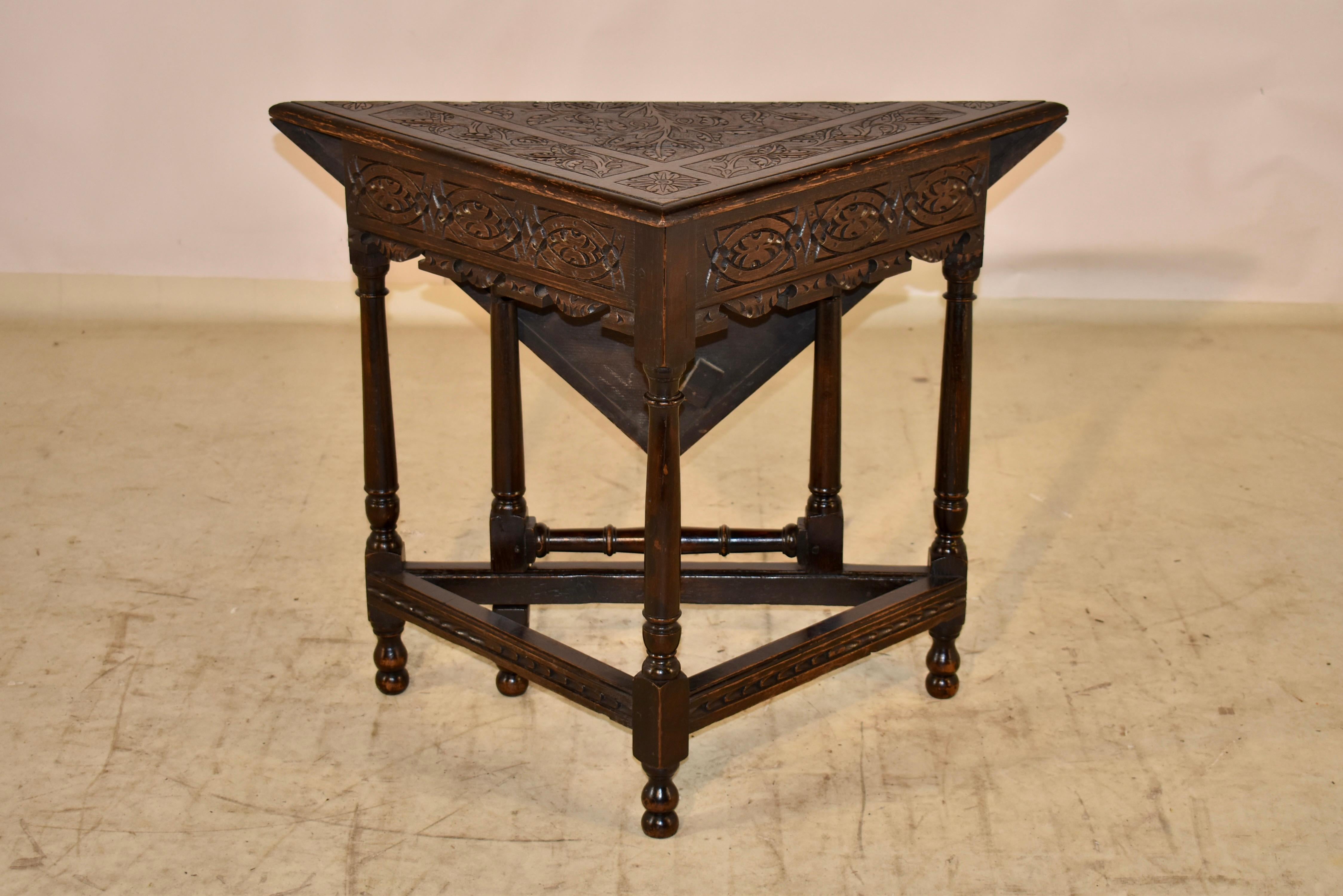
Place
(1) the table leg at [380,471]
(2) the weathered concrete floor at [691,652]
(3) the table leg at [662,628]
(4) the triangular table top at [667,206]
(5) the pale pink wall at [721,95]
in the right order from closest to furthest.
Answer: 1. (4) the triangular table top at [667,206]
2. (3) the table leg at [662,628]
3. (2) the weathered concrete floor at [691,652]
4. (1) the table leg at [380,471]
5. (5) the pale pink wall at [721,95]

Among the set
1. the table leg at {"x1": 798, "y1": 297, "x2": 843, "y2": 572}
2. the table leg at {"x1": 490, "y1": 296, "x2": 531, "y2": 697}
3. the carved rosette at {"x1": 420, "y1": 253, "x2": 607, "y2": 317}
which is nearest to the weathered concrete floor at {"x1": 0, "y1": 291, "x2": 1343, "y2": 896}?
the table leg at {"x1": 490, "y1": 296, "x2": 531, "y2": 697}

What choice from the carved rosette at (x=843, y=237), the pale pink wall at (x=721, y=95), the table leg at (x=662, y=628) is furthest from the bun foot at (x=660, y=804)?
the pale pink wall at (x=721, y=95)

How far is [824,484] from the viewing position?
3240 mm

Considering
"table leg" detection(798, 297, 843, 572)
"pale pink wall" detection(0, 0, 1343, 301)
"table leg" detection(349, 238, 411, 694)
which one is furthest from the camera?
"pale pink wall" detection(0, 0, 1343, 301)

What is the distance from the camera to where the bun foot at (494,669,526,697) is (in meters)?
3.19

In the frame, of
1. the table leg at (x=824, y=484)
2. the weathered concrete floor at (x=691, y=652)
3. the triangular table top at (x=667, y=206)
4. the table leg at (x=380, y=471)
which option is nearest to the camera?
the triangular table top at (x=667, y=206)

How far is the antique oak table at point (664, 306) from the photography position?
2.42 meters

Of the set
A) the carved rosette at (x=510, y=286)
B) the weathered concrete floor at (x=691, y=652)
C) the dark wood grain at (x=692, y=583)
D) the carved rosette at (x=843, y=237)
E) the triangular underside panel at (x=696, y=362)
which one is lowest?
the weathered concrete floor at (x=691, y=652)

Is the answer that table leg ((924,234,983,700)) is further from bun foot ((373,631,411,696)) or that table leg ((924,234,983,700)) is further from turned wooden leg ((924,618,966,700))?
bun foot ((373,631,411,696))

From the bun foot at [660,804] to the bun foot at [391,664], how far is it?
2.20 ft

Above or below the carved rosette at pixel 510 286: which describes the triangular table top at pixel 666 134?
above

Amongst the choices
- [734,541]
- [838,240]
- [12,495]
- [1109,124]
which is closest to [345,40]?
[12,495]

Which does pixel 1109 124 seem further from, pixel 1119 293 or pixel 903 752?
pixel 903 752

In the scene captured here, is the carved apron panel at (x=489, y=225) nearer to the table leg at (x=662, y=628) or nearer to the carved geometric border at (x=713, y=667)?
the table leg at (x=662, y=628)
